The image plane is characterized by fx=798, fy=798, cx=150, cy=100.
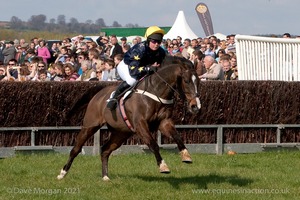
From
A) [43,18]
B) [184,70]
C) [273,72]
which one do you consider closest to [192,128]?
[273,72]

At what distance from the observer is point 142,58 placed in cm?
1016

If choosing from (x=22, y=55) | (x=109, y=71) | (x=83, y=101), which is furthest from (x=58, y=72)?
(x=22, y=55)

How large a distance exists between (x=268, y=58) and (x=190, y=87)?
666 cm

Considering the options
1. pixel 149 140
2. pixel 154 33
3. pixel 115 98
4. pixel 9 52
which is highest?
pixel 154 33

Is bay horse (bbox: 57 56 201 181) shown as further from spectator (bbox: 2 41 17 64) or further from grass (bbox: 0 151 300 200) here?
spectator (bbox: 2 41 17 64)

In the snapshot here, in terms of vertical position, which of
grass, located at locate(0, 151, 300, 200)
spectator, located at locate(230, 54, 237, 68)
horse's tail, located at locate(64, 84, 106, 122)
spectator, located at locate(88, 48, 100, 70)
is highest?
spectator, located at locate(88, 48, 100, 70)

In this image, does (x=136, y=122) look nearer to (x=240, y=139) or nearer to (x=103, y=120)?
(x=103, y=120)

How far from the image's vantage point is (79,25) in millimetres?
84562

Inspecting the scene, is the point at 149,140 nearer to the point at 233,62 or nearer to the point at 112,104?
the point at 112,104

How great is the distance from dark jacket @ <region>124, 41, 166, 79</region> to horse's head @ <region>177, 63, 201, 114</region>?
1.91 feet

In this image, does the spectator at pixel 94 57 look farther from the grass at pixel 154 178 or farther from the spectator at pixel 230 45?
the spectator at pixel 230 45

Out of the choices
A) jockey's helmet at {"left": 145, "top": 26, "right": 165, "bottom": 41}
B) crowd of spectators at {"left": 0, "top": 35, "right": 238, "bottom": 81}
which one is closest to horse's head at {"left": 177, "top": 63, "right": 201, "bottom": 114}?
jockey's helmet at {"left": 145, "top": 26, "right": 165, "bottom": 41}

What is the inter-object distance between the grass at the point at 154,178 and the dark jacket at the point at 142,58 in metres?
1.41

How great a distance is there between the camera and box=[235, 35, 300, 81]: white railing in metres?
15.5
